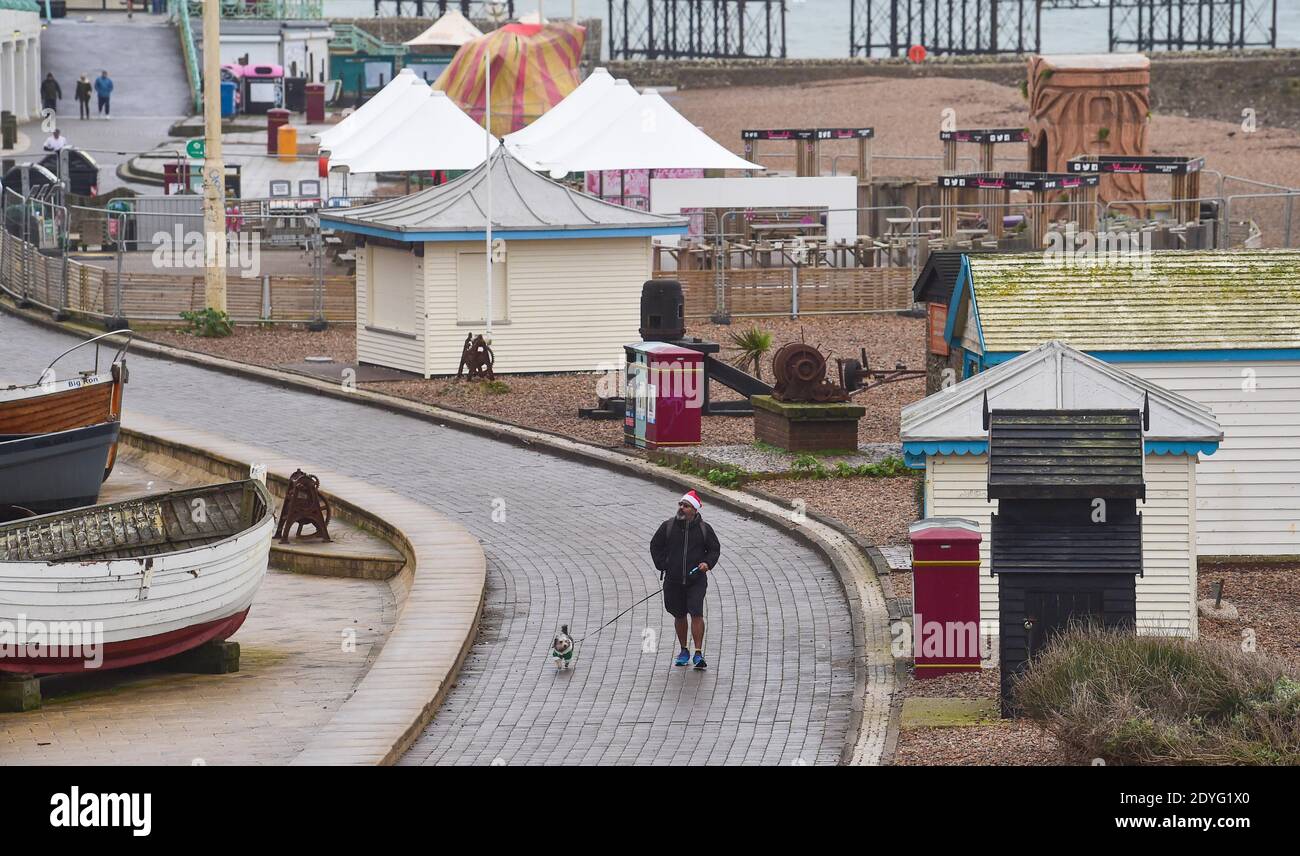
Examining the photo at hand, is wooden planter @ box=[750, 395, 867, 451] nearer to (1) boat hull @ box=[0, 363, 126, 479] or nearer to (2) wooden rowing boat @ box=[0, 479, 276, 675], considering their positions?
(1) boat hull @ box=[0, 363, 126, 479]

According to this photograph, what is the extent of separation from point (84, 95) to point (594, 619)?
Result: 47886 millimetres

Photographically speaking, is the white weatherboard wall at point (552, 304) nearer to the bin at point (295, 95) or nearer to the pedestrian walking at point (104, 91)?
the pedestrian walking at point (104, 91)

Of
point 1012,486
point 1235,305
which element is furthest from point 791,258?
point 1012,486

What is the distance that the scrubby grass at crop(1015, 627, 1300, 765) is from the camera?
1304 cm

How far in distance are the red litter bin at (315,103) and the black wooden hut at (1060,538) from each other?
52281mm

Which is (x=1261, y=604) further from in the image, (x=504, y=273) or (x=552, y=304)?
(x=504, y=273)

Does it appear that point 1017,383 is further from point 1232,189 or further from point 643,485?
point 1232,189

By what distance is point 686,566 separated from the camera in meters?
17.1

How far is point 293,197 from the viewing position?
1815 inches

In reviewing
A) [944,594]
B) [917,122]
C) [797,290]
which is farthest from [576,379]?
[917,122]

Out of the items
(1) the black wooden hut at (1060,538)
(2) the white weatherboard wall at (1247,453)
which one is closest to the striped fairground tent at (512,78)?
(2) the white weatherboard wall at (1247,453)

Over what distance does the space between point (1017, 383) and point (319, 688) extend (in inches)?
249

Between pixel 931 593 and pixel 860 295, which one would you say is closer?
pixel 931 593

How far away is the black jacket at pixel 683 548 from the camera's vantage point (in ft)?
56.1
